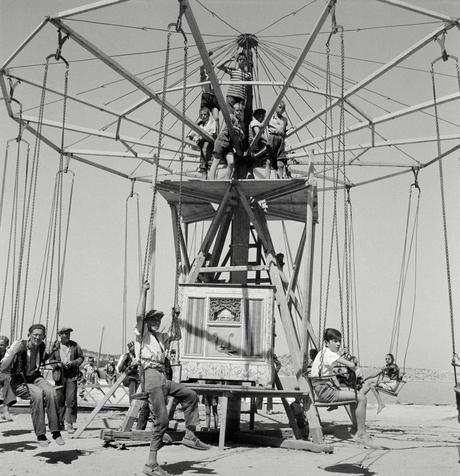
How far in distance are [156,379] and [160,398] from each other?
0.25 metres

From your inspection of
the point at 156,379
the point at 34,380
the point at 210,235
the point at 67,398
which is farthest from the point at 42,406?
the point at 210,235

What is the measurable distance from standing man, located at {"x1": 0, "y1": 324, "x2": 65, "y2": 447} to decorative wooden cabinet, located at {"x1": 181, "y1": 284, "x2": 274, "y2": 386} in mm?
3619

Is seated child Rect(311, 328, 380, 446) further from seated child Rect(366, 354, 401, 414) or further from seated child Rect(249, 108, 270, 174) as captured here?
seated child Rect(249, 108, 270, 174)

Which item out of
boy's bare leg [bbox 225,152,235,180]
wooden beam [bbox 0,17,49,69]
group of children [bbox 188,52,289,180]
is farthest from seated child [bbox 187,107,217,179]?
wooden beam [bbox 0,17,49,69]

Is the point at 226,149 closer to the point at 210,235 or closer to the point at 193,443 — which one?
the point at 210,235

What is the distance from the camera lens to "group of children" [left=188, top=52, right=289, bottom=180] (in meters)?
13.8

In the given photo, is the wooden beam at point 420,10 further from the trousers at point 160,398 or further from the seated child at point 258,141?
the trousers at point 160,398

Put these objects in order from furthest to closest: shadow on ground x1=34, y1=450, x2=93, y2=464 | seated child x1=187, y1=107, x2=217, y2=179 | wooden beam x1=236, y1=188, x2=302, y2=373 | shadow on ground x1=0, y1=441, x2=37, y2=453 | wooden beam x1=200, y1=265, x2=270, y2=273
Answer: seated child x1=187, y1=107, x2=217, y2=179, wooden beam x1=200, y1=265, x2=270, y2=273, wooden beam x1=236, y1=188, x2=302, y2=373, shadow on ground x1=0, y1=441, x2=37, y2=453, shadow on ground x1=34, y1=450, x2=93, y2=464

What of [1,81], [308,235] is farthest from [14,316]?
[308,235]

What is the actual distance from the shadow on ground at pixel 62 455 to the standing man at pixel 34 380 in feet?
0.70

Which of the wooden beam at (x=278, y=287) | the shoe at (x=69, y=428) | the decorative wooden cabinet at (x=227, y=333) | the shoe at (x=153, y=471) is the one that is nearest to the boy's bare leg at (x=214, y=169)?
the wooden beam at (x=278, y=287)

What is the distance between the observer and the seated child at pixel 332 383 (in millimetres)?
9828

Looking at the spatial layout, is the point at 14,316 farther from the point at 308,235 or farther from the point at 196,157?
the point at 196,157

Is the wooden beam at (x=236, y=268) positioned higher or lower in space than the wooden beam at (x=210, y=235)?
lower
